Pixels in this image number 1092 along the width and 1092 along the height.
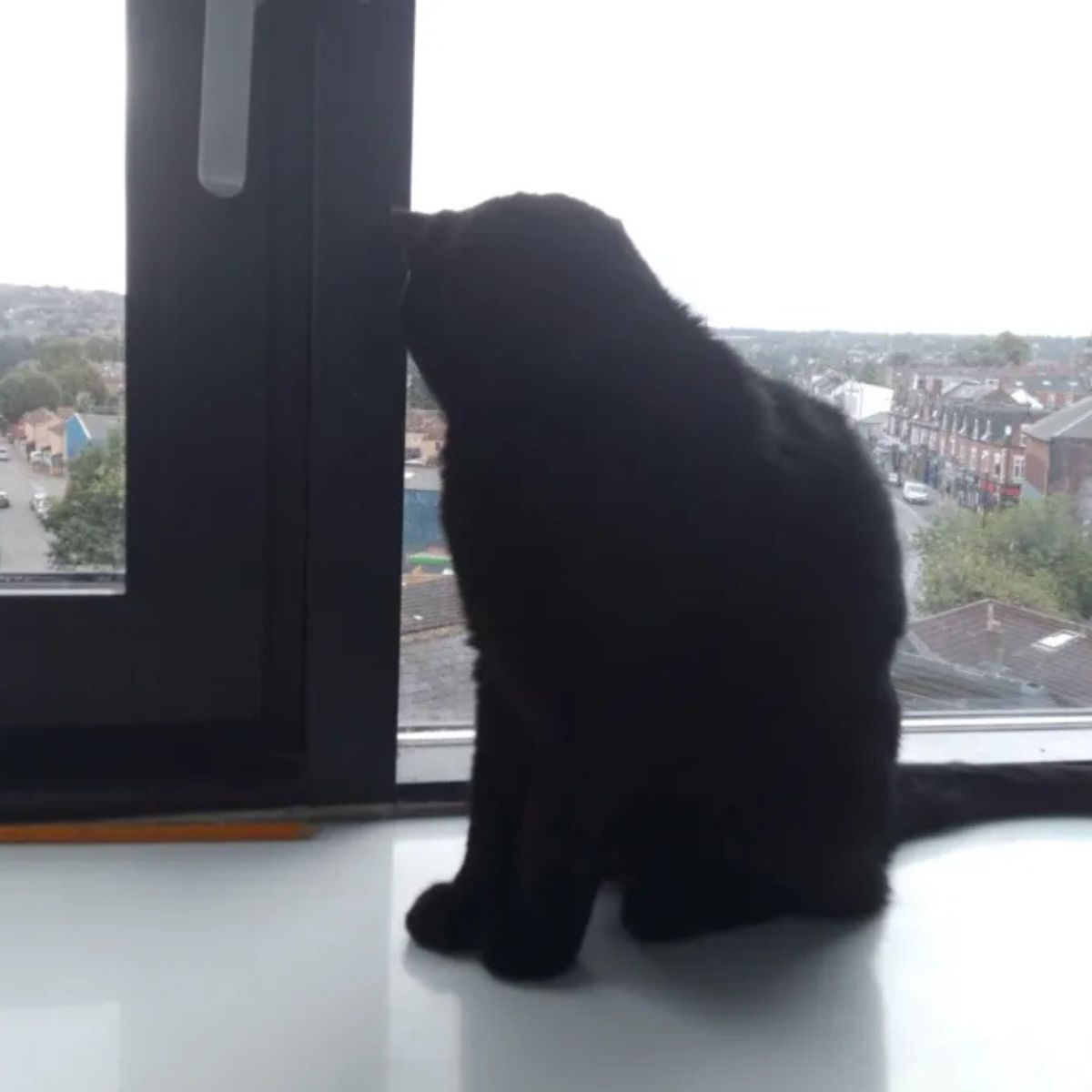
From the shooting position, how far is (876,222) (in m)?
1.02

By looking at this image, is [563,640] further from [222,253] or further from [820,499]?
[222,253]

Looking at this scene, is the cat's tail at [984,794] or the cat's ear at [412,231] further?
the cat's tail at [984,794]

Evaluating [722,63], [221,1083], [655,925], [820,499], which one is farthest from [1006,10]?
[221,1083]

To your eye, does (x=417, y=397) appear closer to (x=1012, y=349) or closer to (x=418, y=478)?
(x=418, y=478)

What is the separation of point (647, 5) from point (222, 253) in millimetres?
349

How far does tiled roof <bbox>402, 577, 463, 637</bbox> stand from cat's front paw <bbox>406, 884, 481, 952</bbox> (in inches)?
8.4

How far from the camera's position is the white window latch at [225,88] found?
0.78 m

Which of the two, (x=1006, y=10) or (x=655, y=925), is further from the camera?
(x=1006, y=10)

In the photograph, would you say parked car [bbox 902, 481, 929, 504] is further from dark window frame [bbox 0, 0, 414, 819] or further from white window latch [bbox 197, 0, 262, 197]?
white window latch [bbox 197, 0, 262, 197]

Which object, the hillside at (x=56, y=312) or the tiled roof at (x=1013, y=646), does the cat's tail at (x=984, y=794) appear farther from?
the hillside at (x=56, y=312)

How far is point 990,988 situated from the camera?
0.75 meters

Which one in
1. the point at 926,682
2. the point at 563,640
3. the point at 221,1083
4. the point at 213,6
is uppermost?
the point at 213,6

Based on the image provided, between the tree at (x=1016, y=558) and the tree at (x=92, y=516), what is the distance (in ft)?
1.99

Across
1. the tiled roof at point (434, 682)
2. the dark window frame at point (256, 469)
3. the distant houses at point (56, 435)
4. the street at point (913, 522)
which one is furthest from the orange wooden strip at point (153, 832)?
the street at point (913, 522)
